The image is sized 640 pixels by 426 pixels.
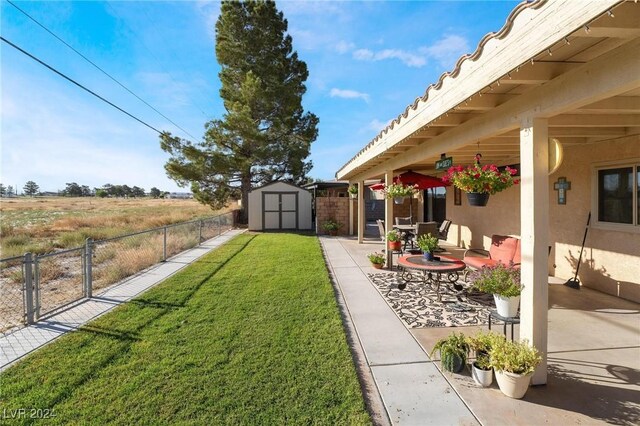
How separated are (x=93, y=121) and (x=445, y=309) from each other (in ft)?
36.7

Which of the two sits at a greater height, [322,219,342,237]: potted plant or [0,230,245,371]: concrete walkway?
[322,219,342,237]: potted plant

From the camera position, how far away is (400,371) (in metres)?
2.83

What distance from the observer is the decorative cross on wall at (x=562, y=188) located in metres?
5.60

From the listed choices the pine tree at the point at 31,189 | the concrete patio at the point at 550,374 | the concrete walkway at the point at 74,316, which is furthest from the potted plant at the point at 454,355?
the pine tree at the point at 31,189

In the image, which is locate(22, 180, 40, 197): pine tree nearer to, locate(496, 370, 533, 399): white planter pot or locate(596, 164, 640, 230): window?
locate(496, 370, 533, 399): white planter pot

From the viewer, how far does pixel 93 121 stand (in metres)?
9.51

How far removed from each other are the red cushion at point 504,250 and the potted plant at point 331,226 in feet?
26.0

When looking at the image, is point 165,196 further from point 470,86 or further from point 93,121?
point 470,86

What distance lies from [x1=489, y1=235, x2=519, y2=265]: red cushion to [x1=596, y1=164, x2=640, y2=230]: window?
1.32 metres

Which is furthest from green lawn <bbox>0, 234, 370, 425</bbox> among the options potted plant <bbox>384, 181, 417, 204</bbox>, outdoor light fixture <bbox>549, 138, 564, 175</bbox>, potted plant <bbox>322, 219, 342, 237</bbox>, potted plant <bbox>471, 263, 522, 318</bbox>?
potted plant <bbox>322, 219, 342, 237</bbox>

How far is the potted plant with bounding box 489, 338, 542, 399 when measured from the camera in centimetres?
236

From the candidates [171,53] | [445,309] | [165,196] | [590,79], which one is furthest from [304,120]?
[165,196]

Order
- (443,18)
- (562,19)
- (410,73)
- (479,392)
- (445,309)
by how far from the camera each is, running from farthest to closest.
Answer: (410,73) → (443,18) → (445,309) → (479,392) → (562,19)
